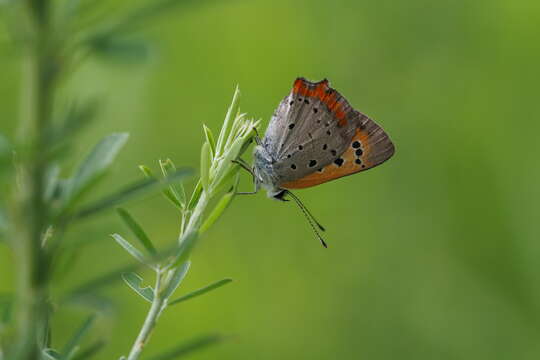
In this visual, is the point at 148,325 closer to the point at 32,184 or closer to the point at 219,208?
the point at 219,208

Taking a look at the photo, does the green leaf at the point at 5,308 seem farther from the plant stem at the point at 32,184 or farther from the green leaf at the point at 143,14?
the green leaf at the point at 143,14

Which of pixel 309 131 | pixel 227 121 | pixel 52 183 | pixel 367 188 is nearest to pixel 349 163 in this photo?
pixel 309 131

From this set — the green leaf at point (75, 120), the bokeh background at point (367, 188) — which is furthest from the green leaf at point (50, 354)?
the bokeh background at point (367, 188)

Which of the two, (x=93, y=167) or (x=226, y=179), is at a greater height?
(x=93, y=167)

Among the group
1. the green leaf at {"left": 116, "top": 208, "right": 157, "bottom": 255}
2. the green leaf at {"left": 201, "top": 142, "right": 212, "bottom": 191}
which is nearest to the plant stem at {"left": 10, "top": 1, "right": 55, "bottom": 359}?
the green leaf at {"left": 116, "top": 208, "right": 157, "bottom": 255}

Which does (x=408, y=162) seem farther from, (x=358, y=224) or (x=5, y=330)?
(x=5, y=330)

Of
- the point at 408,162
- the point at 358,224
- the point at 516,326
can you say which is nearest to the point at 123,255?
the point at 358,224
